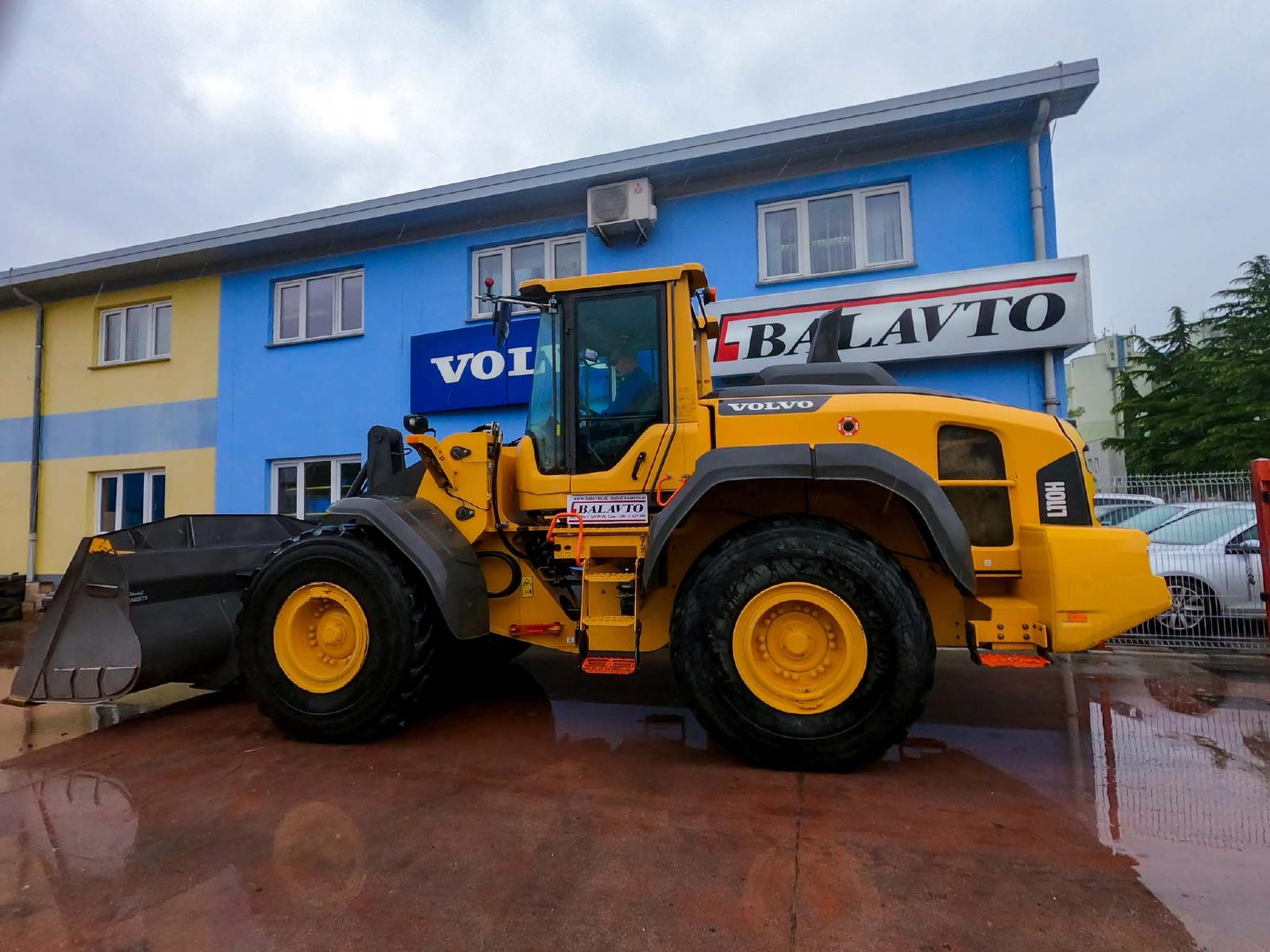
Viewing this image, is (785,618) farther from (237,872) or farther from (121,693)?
(121,693)

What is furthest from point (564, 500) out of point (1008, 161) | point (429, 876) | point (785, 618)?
point (1008, 161)

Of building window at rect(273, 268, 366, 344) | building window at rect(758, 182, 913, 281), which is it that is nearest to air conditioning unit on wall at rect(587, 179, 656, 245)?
building window at rect(758, 182, 913, 281)

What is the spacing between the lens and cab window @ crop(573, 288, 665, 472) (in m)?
4.02

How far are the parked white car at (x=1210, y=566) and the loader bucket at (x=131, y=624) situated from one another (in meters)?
7.88

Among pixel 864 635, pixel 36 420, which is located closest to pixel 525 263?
pixel 864 635

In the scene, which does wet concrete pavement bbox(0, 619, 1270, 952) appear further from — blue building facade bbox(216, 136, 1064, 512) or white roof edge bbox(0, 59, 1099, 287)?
white roof edge bbox(0, 59, 1099, 287)

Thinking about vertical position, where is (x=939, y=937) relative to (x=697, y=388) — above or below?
below

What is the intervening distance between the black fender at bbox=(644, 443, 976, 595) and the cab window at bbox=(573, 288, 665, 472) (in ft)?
2.09

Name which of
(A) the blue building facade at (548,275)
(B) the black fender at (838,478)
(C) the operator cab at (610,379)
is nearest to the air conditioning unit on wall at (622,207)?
(A) the blue building facade at (548,275)

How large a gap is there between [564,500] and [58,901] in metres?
2.68

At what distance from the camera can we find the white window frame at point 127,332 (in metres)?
10.4

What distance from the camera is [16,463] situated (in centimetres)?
1109

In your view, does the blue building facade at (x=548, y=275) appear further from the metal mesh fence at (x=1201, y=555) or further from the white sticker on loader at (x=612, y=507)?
the white sticker on loader at (x=612, y=507)

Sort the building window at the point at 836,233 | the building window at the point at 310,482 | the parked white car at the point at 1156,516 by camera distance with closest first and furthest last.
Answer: the parked white car at the point at 1156,516 → the building window at the point at 836,233 → the building window at the point at 310,482
